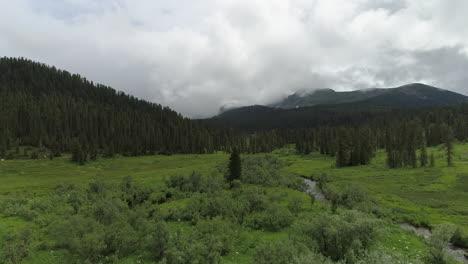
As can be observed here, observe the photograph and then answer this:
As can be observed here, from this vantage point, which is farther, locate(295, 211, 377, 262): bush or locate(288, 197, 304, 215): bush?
locate(288, 197, 304, 215): bush

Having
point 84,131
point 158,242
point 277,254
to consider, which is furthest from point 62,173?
point 277,254

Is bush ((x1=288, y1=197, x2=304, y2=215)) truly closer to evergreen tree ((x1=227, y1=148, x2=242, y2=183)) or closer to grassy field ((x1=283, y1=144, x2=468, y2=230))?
grassy field ((x1=283, y1=144, x2=468, y2=230))

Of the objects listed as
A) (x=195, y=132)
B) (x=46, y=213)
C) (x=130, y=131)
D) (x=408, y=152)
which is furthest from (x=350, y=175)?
(x=130, y=131)

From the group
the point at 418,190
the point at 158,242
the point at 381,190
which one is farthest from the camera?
the point at 381,190

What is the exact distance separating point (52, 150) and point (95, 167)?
137 feet

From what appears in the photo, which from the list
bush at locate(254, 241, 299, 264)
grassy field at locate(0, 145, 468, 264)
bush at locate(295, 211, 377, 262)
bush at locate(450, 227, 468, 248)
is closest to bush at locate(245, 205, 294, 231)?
grassy field at locate(0, 145, 468, 264)

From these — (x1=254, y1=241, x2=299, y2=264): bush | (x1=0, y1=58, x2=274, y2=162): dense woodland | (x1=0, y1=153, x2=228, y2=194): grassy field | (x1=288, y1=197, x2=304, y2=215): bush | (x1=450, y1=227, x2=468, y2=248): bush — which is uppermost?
(x1=0, y1=58, x2=274, y2=162): dense woodland

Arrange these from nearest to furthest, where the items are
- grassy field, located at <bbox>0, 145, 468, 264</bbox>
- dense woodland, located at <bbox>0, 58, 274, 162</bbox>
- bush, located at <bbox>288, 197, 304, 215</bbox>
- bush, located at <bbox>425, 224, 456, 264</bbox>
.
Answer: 1. bush, located at <bbox>425, 224, 456, 264</bbox>
2. grassy field, located at <bbox>0, 145, 468, 264</bbox>
3. bush, located at <bbox>288, 197, 304, 215</bbox>
4. dense woodland, located at <bbox>0, 58, 274, 162</bbox>

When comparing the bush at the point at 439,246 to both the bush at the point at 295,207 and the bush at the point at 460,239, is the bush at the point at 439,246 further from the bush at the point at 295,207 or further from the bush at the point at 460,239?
the bush at the point at 295,207

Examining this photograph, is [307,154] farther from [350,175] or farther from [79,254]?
[79,254]

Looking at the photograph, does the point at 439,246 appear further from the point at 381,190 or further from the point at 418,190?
the point at 418,190

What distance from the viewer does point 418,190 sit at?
55.6 m

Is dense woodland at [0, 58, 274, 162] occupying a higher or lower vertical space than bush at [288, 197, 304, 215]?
higher

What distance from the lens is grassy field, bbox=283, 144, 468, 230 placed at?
3950 cm
